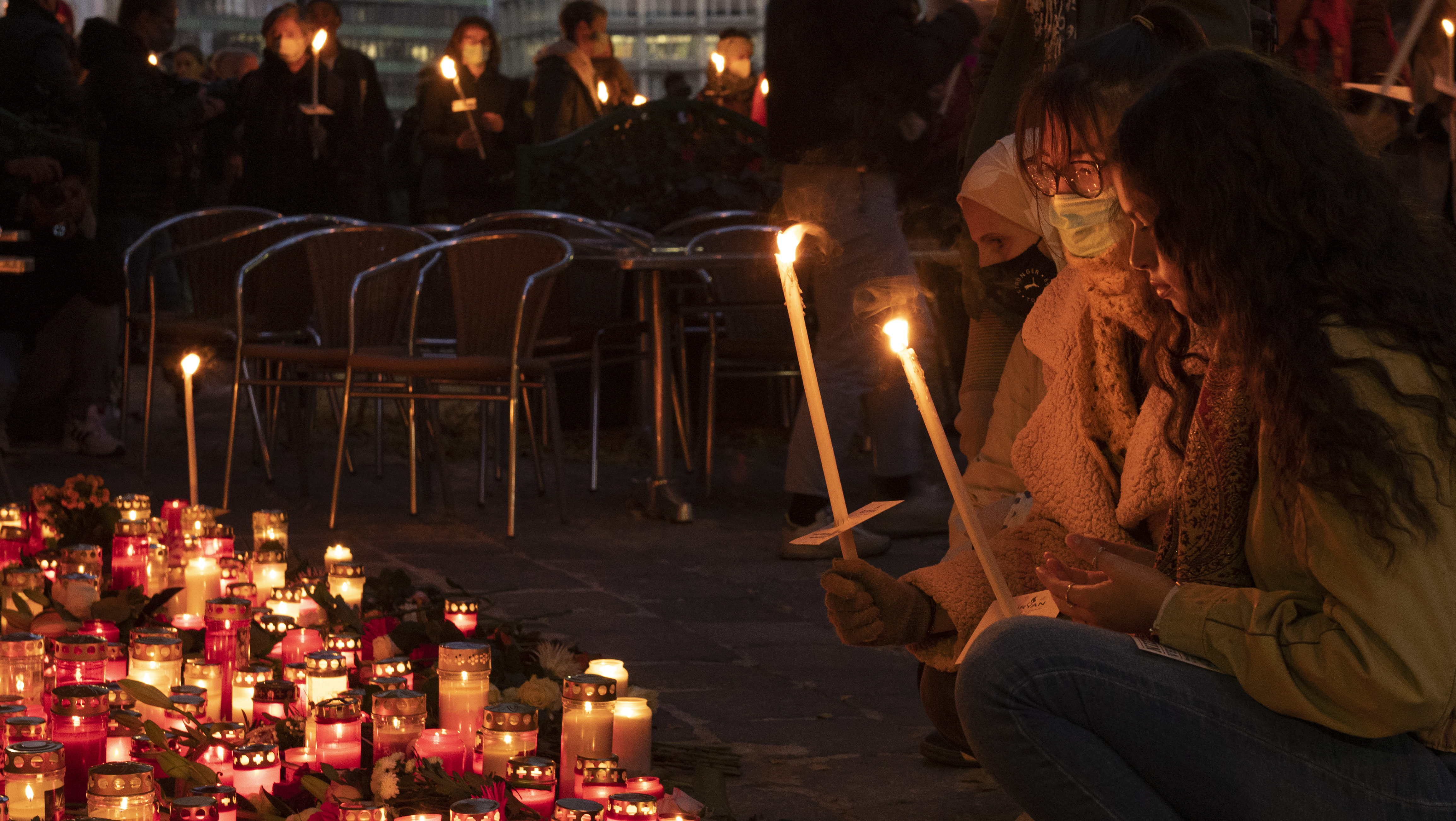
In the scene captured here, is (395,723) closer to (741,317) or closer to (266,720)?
(266,720)

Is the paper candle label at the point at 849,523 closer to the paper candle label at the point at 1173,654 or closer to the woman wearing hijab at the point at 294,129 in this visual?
the paper candle label at the point at 1173,654

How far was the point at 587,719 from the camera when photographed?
2.14 meters

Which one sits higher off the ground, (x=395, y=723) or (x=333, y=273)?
(x=333, y=273)

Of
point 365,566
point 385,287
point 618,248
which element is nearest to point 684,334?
point 618,248

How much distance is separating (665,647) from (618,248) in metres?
2.87

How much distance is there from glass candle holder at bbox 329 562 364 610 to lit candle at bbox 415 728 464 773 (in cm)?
104

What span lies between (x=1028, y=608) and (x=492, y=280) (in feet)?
12.4

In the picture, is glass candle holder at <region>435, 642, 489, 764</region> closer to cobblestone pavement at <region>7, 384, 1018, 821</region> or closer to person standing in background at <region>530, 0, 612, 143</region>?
cobblestone pavement at <region>7, 384, 1018, 821</region>

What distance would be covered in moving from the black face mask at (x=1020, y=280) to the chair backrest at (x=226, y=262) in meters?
4.21

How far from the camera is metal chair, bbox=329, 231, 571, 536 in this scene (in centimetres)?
505

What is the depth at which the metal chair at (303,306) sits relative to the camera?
5512 mm

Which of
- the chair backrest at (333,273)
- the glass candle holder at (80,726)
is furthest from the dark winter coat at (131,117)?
the glass candle holder at (80,726)

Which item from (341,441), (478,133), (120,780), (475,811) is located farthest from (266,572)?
(478,133)

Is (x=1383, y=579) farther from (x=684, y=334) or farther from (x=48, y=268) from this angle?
(x=48, y=268)
